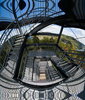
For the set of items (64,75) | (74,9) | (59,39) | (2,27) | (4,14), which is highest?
(74,9)

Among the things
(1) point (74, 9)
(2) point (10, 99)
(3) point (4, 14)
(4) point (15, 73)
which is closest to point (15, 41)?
(3) point (4, 14)

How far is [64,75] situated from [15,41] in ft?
15.5

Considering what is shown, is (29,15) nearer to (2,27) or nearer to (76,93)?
(2,27)

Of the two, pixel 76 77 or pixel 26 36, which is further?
pixel 26 36

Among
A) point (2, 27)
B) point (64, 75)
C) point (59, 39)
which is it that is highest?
point (64, 75)

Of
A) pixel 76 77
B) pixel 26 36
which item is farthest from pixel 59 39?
pixel 76 77

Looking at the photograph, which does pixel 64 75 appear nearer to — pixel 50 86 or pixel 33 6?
pixel 50 86

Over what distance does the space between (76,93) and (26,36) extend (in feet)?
23.8

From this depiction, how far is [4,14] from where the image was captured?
35.2 ft

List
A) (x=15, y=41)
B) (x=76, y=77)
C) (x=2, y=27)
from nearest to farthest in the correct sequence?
(x=76, y=77), (x=15, y=41), (x=2, y=27)

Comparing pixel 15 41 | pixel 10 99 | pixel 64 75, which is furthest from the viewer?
pixel 15 41

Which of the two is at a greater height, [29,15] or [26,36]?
[29,15]

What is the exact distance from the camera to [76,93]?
5.06 meters

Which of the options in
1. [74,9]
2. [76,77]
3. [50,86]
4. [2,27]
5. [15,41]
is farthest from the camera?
[2,27]
